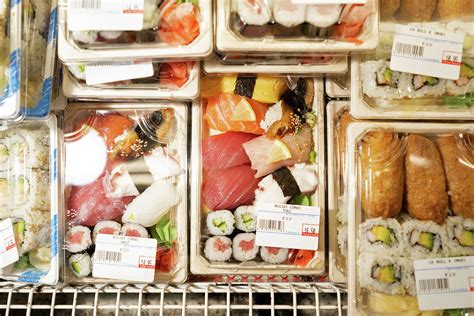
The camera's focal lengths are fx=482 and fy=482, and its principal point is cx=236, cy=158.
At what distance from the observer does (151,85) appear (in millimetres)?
1759

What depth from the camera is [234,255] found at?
1837 mm

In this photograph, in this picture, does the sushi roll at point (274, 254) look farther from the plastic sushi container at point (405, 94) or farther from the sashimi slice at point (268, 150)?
the plastic sushi container at point (405, 94)

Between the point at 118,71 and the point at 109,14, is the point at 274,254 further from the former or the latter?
the point at 109,14

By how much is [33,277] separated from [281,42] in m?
1.20

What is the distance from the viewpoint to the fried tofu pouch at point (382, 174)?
1638 mm

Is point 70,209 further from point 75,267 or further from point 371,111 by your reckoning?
point 371,111

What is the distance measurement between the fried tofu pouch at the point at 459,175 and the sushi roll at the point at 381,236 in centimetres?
22

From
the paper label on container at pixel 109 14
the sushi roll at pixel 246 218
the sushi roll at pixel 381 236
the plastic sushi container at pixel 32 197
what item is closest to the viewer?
the paper label on container at pixel 109 14

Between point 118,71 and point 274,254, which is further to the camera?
point 274,254

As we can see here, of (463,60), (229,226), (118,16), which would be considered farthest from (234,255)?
(463,60)

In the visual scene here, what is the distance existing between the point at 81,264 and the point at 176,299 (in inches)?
14.7

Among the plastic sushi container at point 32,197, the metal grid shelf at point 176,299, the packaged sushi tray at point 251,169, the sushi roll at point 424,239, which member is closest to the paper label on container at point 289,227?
the packaged sushi tray at point 251,169

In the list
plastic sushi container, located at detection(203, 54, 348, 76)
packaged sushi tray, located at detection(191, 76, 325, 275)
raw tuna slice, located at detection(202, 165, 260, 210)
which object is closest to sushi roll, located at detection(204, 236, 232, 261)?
packaged sushi tray, located at detection(191, 76, 325, 275)

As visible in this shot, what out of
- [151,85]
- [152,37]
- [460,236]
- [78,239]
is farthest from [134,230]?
[460,236]
